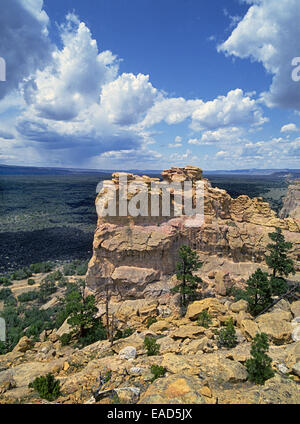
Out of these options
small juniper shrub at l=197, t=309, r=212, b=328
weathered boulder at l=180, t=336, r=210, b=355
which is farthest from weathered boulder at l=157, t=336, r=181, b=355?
small juniper shrub at l=197, t=309, r=212, b=328

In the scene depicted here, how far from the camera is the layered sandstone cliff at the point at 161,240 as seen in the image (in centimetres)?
2277

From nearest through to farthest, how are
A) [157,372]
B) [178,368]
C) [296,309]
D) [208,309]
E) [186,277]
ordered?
[157,372], [178,368], [296,309], [208,309], [186,277]

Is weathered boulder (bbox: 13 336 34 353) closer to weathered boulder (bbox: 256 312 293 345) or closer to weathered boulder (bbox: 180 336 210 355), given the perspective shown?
weathered boulder (bbox: 180 336 210 355)

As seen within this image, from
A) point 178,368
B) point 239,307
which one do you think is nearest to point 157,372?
point 178,368

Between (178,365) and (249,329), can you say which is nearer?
(178,365)

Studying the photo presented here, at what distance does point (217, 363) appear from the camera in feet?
28.1

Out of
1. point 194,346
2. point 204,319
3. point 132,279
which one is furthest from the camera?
point 132,279

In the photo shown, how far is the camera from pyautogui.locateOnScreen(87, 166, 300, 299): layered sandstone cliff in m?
22.8

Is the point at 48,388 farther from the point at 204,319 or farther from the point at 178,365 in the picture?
the point at 204,319

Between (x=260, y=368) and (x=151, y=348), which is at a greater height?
(x=260, y=368)

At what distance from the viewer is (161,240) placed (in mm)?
23156

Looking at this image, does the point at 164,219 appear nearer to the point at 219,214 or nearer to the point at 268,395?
the point at 219,214

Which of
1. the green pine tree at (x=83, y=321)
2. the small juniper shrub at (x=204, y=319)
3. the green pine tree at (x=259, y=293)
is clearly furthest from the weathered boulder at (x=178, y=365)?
the green pine tree at (x=259, y=293)

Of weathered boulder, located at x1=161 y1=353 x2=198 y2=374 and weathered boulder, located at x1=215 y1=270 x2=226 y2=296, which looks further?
weathered boulder, located at x1=215 y1=270 x2=226 y2=296
